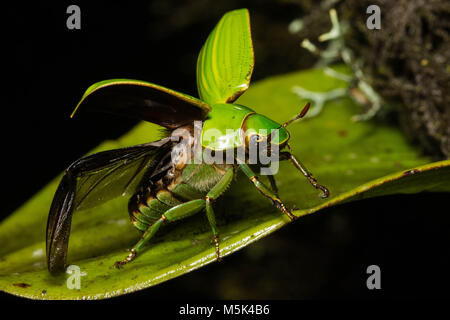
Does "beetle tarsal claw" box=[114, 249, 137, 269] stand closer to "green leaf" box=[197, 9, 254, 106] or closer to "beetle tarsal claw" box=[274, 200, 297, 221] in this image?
"beetle tarsal claw" box=[274, 200, 297, 221]

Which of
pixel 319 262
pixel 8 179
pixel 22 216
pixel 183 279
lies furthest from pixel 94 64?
pixel 319 262

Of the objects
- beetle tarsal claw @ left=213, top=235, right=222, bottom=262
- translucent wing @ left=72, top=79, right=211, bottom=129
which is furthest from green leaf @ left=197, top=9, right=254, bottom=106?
beetle tarsal claw @ left=213, top=235, right=222, bottom=262

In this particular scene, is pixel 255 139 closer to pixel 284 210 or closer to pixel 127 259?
pixel 284 210

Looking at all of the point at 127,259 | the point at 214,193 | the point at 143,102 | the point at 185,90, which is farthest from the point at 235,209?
the point at 185,90

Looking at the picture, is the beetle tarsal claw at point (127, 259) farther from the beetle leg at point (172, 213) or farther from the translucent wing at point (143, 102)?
the translucent wing at point (143, 102)

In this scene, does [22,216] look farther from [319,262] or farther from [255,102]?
[319,262]

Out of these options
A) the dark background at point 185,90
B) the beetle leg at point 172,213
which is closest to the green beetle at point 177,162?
the beetle leg at point 172,213

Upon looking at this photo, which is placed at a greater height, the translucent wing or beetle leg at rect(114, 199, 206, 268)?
the translucent wing

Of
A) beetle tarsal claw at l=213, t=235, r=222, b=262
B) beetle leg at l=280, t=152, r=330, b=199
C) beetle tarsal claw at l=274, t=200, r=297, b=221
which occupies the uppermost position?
beetle leg at l=280, t=152, r=330, b=199
